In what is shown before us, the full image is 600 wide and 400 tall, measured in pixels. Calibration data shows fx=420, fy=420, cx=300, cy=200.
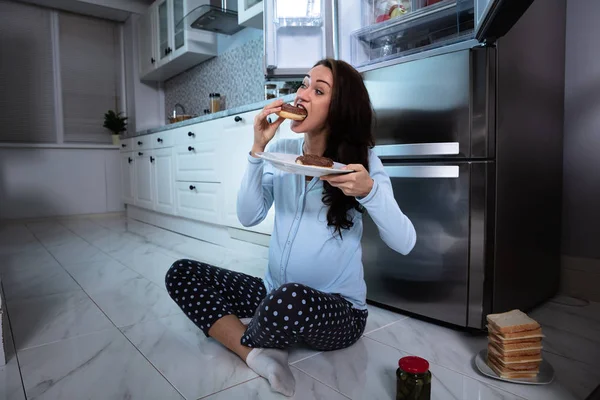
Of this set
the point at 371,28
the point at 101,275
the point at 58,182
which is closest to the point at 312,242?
the point at 371,28

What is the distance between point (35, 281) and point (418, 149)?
1812 millimetres

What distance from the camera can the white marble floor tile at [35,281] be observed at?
5.85 ft

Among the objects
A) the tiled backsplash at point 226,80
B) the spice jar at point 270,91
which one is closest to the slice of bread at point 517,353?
the spice jar at point 270,91

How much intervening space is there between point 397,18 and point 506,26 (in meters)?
0.50

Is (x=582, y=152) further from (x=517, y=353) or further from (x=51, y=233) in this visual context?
(x=51, y=233)

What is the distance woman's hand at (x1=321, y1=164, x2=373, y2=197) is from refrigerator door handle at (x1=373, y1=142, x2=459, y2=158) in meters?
0.50

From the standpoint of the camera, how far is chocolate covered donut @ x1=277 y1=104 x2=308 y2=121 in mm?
A: 1049

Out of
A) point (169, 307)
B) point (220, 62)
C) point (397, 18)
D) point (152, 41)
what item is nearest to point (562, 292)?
point (397, 18)

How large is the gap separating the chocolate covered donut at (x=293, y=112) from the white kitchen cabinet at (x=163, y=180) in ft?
8.02

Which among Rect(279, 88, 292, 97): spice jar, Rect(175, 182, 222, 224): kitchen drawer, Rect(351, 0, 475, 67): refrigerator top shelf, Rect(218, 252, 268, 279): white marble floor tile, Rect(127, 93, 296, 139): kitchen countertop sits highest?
Rect(351, 0, 475, 67): refrigerator top shelf

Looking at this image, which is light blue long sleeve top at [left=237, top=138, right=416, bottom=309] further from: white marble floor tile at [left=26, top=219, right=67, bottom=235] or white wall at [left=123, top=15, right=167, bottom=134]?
white wall at [left=123, top=15, right=167, bottom=134]

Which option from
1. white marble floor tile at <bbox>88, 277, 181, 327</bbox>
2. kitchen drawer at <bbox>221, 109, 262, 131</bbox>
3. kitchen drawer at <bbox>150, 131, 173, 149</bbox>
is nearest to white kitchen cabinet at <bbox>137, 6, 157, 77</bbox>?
kitchen drawer at <bbox>150, 131, 173, 149</bbox>

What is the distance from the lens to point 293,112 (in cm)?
105

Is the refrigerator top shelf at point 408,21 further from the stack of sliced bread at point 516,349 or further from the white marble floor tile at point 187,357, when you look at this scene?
the white marble floor tile at point 187,357
